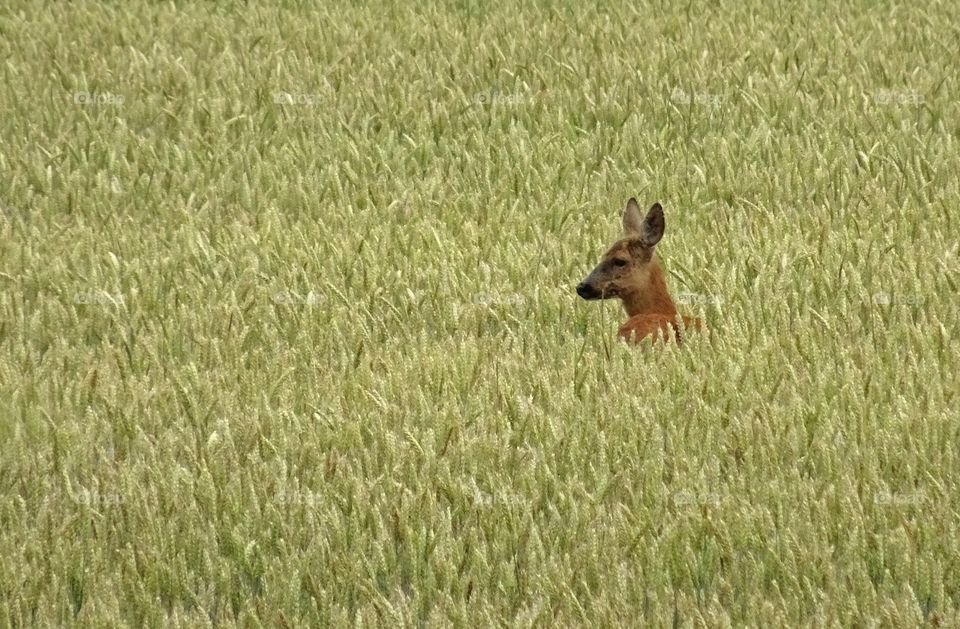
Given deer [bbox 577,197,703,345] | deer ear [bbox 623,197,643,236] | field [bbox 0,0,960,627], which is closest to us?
field [bbox 0,0,960,627]

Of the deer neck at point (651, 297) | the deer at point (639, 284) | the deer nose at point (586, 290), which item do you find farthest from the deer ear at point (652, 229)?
the deer nose at point (586, 290)

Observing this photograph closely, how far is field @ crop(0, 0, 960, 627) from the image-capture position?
517 centimetres

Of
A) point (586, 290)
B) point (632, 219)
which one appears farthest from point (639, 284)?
point (632, 219)

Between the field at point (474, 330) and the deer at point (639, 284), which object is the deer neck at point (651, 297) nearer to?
the deer at point (639, 284)

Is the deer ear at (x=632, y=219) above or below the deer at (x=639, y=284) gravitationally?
above

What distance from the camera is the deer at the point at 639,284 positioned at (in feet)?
22.9

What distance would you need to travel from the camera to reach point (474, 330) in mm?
7293

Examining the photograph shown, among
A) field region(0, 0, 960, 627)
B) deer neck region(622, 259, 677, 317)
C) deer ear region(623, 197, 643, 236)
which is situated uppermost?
deer ear region(623, 197, 643, 236)

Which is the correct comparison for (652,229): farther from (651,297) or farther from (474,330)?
(474,330)

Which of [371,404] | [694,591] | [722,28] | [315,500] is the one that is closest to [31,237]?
[371,404]

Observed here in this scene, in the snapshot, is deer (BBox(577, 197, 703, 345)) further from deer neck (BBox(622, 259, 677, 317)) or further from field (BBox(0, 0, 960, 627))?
field (BBox(0, 0, 960, 627))

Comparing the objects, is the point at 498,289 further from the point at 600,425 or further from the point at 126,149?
the point at 126,149

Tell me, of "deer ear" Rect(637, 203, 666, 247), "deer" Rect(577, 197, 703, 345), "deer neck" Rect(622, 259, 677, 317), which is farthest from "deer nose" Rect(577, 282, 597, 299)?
"deer ear" Rect(637, 203, 666, 247)

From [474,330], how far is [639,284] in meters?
0.81
